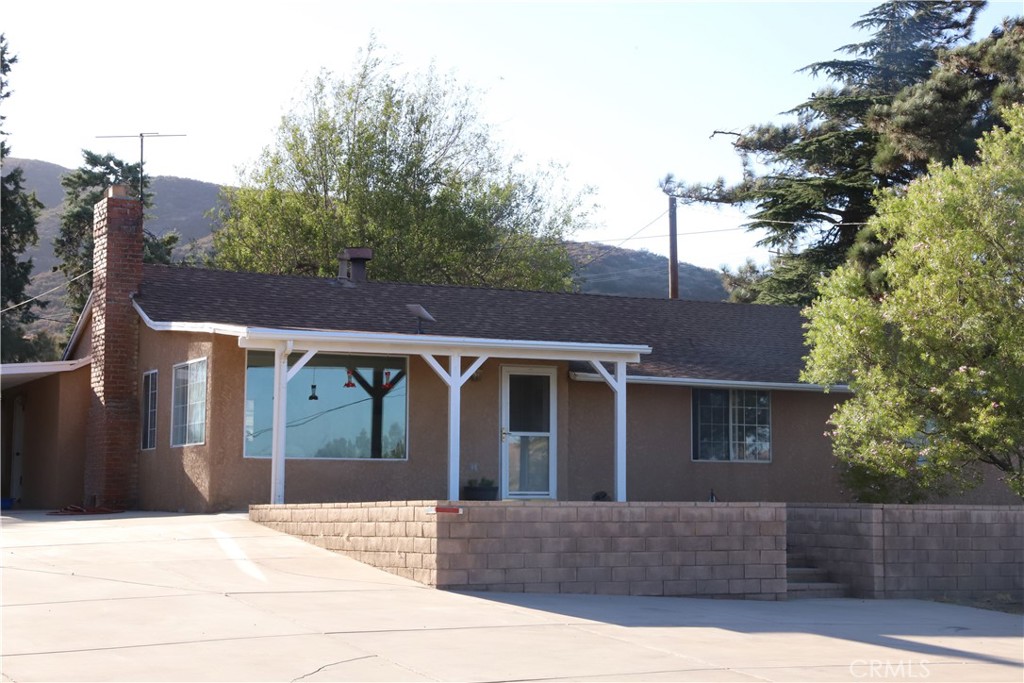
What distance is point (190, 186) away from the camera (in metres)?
104

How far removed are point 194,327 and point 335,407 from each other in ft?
7.34

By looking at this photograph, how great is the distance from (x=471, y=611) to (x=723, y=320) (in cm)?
1369

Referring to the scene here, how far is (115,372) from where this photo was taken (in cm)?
1830

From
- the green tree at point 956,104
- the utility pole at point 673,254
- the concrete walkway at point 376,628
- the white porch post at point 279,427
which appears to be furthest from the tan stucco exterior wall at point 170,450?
the green tree at point 956,104

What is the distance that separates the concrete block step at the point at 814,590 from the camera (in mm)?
13495

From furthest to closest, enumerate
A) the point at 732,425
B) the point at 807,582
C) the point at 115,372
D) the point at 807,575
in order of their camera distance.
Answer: the point at 732,425, the point at 115,372, the point at 807,575, the point at 807,582

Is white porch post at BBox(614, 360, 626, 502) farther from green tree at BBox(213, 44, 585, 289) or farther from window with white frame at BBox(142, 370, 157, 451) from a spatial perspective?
green tree at BBox(213, 44, 585, 289)

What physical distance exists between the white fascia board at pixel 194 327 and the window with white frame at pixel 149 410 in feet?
2.98

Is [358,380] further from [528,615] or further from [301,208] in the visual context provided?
[301,208]

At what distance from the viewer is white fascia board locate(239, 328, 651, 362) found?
14.6 metres

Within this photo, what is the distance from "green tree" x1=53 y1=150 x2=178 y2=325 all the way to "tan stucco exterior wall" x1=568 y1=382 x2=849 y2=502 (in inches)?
820

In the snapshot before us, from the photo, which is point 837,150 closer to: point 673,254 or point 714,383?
point 673,254

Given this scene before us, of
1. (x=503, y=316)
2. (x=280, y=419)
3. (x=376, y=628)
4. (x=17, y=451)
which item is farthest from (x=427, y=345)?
(x=17, y=451)

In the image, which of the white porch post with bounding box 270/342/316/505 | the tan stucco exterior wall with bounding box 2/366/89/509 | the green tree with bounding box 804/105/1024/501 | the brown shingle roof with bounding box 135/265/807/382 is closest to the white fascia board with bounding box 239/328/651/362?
the white porch post with bounding box 270/342/316/505
